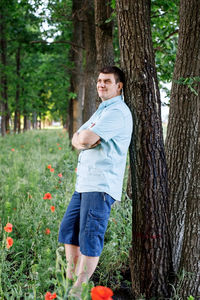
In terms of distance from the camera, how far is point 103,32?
5371 mm

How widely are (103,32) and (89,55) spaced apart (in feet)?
11.6

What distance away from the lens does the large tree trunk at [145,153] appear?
289cm

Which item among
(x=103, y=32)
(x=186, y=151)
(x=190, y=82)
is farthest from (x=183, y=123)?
(x=103, y=32)

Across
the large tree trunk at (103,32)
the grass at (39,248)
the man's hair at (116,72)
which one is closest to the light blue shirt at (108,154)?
the man's hair at (116,72)

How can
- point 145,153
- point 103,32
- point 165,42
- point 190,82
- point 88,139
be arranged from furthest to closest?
point 103,32 < point 165,42 < point 190,82 < point 145,153 < point 88,139

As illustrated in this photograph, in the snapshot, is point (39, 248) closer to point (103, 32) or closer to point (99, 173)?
point (99, 173)

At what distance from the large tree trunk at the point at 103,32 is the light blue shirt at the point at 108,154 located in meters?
2.91

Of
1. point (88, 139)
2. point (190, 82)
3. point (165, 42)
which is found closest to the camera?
point (88, 139)

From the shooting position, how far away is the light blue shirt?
8.67ft

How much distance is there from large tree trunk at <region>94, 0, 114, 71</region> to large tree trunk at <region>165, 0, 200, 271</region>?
84.6 inches

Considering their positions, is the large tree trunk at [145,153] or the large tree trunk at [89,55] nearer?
the large tree trunk at [145,153]

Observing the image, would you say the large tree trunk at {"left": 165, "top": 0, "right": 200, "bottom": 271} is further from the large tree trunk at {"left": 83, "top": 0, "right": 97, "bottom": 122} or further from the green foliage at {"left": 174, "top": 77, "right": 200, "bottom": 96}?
the large tree trunk at {"left": 83, "top": 0, "right": 97, "bottom": 122}

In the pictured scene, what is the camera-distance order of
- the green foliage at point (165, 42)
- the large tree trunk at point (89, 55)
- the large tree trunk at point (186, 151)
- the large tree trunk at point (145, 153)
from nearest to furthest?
1. the large tree trunk at point (145, 153)
2. the large tree trunk at point (186, 151)
3. the green foliage at point (165, 42)
4. the large tree trunk at point (89, 55)

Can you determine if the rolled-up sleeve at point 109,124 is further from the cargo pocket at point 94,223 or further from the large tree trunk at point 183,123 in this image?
the large tree trunk at point 183,123
